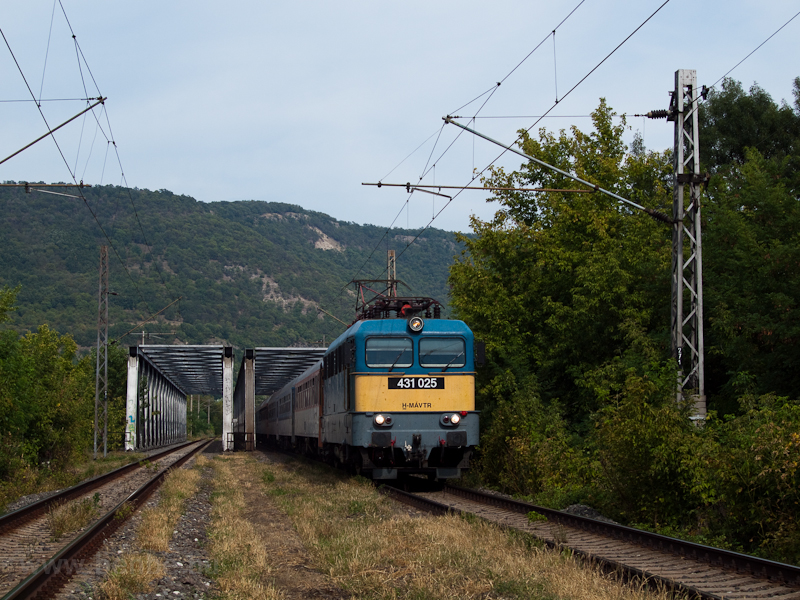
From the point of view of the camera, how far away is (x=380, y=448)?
15859 mm

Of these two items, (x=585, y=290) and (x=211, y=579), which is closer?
(x=211, y=579)

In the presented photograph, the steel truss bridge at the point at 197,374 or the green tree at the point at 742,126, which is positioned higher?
the green tree at the point at 742,126

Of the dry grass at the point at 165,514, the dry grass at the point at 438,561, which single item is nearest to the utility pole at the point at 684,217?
the dry grass at the point at 438,561

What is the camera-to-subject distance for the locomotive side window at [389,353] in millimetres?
15898

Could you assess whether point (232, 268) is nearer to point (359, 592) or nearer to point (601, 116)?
point (601, 116)

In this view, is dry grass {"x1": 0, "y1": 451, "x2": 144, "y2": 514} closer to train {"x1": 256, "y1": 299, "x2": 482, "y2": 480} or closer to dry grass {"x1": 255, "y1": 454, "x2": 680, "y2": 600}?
train {"x1": 256, "y1": 299, "x2": 482, "y2": 480}

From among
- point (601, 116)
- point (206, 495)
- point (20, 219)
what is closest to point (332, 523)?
point (206, 495)

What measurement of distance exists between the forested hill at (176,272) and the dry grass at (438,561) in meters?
58.5

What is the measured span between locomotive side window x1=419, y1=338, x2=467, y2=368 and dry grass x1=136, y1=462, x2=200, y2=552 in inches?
215

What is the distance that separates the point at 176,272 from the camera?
5128 inches

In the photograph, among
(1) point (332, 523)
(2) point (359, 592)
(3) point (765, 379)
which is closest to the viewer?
(2) point (359, 592)

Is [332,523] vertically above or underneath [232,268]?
underneath

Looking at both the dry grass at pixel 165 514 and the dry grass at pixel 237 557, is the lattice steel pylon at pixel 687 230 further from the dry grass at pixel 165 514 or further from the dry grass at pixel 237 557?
the dry grass at pixel 165 514

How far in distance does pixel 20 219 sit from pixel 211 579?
117330mm
